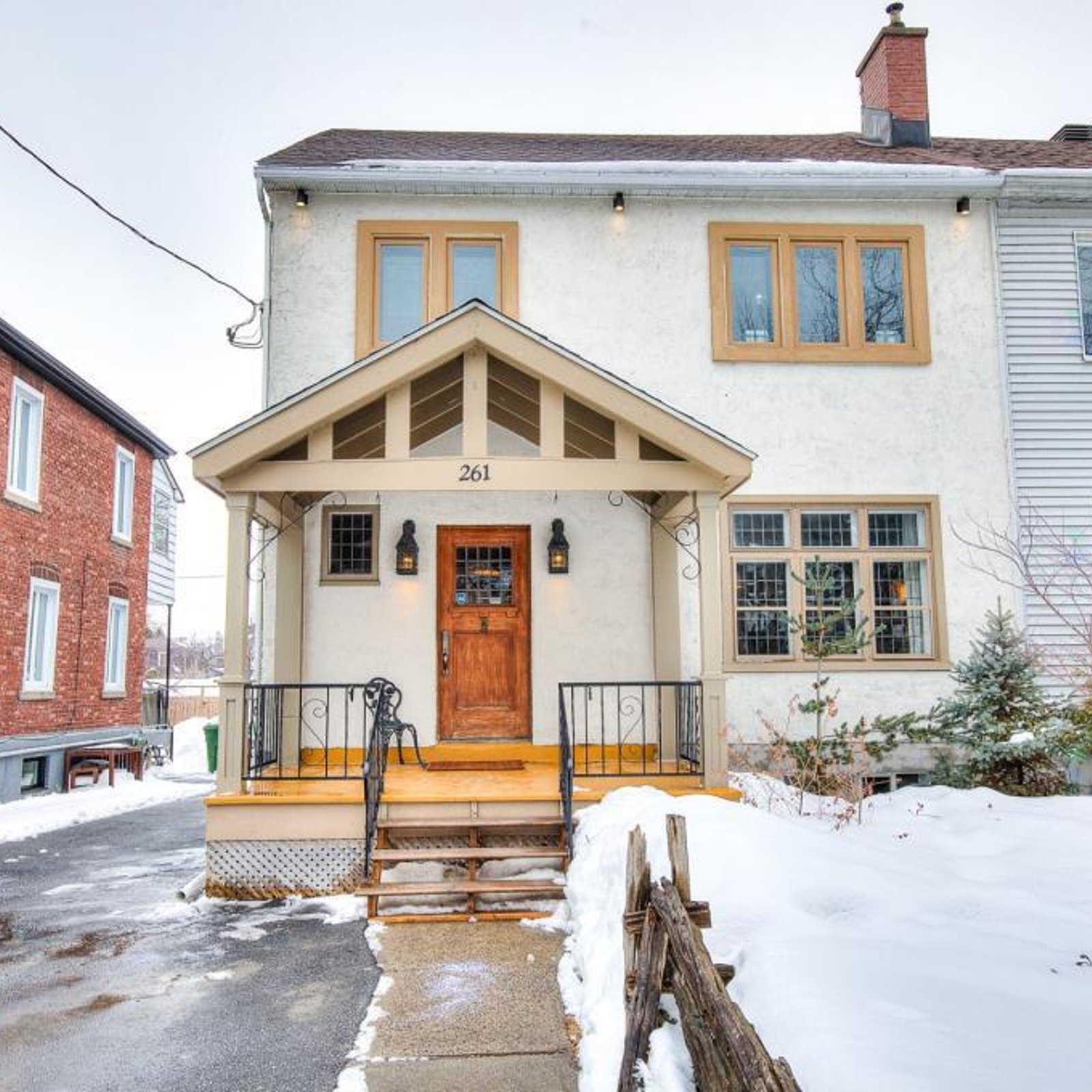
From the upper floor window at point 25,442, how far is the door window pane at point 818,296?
36.8 feet

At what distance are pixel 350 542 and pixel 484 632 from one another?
1.66m

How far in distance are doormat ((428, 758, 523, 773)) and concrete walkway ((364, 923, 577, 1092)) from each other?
2511 millimetres

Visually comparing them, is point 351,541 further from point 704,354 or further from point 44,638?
point 44,638

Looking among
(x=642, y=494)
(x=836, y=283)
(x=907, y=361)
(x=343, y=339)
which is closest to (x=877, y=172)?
(x=836, y=283)

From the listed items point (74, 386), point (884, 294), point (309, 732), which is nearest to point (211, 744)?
point (74, 386)

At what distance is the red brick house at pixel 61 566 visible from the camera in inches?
538

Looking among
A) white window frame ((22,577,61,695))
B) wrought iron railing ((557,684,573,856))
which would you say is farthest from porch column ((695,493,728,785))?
white window frame ((22,577,61,695))

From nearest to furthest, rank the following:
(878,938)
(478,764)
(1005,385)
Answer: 1. (878,938)
2. (478,764)
3. (1005,385)

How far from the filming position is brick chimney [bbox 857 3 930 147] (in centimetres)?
1166

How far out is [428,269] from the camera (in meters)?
9.93

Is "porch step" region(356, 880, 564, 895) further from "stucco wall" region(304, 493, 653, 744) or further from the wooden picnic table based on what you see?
the wooden picnic table

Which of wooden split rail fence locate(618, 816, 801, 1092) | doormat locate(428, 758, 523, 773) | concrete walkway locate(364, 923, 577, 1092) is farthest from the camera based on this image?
doormat locate(428, 758, 523, 773)

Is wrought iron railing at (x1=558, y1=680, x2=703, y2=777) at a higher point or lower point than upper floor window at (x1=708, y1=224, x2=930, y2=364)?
lower

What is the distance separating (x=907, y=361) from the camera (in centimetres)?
1003
